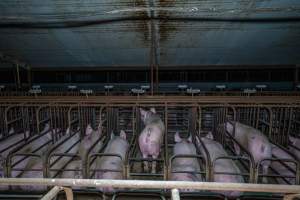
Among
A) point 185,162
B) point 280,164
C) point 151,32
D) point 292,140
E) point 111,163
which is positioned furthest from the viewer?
point 151,32

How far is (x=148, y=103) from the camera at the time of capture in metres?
3.36

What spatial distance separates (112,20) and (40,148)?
2061 mm

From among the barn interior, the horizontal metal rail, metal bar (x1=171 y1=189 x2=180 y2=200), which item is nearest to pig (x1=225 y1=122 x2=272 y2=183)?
the barn interior

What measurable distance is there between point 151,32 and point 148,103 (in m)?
1.25

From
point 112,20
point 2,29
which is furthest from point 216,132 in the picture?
point 2,29

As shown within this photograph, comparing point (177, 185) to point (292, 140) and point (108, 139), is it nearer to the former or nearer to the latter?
point (108, 139)

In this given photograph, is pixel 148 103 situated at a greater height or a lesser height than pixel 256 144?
greater

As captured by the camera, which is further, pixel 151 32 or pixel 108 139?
pixel 151 32

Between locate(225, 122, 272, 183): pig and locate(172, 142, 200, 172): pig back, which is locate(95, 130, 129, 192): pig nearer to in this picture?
locate(172, 142, 200, 172): pig back

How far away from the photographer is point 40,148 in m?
2.84

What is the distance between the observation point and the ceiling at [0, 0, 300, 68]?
2.97 m

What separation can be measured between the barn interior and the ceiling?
0.06ft

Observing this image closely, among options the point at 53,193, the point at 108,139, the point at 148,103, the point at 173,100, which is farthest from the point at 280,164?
the point at 53,193

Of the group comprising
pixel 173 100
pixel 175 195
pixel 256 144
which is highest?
pixel 173 100
